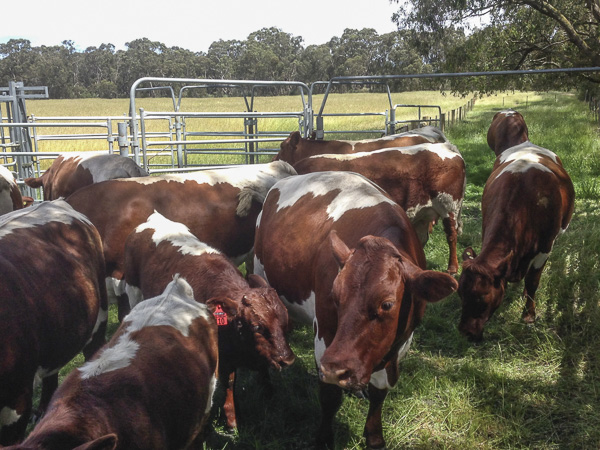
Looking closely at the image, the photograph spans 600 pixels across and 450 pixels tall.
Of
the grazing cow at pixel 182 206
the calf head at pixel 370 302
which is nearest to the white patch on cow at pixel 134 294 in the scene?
the grazing cow at pixel 182 206

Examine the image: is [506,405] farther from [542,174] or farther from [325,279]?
[542,174]

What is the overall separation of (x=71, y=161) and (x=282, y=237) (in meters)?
4.78

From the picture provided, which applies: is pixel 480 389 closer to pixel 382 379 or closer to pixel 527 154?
pixel 382 379

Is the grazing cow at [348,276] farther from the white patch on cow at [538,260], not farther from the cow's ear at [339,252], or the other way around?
the white patch on cow at [538,260]

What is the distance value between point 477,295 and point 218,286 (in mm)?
2173

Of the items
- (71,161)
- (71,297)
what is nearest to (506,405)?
(71,297)

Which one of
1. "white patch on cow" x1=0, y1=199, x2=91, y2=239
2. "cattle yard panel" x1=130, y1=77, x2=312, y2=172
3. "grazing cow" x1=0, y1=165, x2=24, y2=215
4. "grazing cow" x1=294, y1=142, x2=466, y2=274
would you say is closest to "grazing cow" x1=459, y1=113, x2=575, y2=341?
"grazing cow" x1=294, y1=142, x2=466, y2=274

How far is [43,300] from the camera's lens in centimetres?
318

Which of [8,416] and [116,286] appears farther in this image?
[116,286]

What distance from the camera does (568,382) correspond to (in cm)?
404

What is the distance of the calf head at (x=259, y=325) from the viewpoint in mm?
3334

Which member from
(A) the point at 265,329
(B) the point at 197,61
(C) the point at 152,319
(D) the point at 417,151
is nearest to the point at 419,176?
(D) the point at 417,151

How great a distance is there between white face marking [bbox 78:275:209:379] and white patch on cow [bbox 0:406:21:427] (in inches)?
24.6

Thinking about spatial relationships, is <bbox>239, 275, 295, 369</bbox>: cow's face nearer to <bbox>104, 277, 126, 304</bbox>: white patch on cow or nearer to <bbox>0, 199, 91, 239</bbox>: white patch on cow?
<bbox>0, 199, 91, 239</bbox>: white patch on cow
